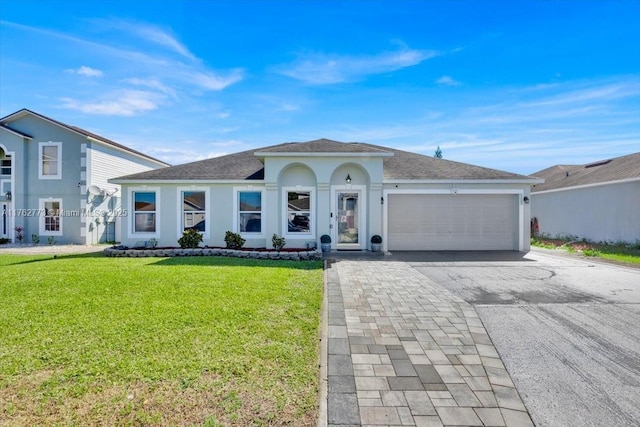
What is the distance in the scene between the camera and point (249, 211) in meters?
12.8

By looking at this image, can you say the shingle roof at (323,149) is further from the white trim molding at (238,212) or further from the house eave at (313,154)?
the white trim molding at (238,212)

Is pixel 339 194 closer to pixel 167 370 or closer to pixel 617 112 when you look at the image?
pixel 167 370

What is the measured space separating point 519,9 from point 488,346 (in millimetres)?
11628

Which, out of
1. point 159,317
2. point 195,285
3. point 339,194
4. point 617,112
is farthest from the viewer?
point 617,112

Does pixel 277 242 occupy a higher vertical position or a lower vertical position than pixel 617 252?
higher

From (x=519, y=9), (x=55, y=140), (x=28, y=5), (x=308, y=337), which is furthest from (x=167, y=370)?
(x=55, y=140)

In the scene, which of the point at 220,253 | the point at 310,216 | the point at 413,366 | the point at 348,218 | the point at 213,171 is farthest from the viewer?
the point at 213,171

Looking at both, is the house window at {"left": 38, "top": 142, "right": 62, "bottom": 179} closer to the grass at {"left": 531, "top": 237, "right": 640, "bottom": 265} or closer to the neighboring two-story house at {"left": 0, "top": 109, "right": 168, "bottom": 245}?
the neighboring two-story house at {"left": 0, "top": 109, "right": 168, "bottom": 245}

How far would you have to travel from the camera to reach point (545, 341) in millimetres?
4074

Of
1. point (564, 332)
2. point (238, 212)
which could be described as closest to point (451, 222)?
point (564, 332)

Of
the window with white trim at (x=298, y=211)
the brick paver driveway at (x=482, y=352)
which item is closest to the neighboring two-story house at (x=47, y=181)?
the window with white trim at (x=298, y=211)

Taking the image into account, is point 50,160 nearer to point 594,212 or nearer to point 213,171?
point 213,171

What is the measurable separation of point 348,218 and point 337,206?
0.69m

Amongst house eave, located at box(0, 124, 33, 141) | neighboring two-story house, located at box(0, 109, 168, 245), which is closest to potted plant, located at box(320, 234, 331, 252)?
neighboring two-story house, located at box(0, 109, 168, 245)
